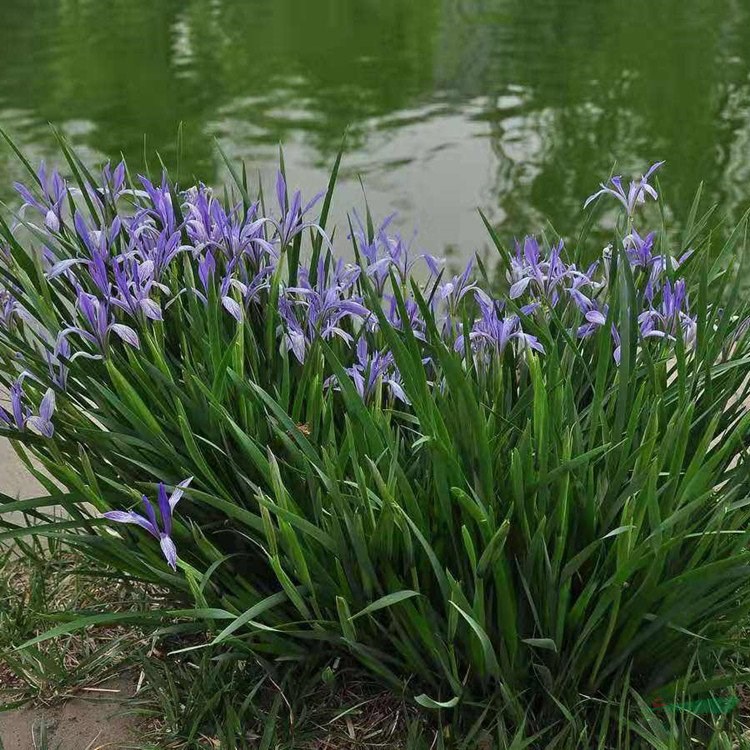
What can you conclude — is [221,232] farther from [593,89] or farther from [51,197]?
[593,89]

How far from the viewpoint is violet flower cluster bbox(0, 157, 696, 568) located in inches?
67.2

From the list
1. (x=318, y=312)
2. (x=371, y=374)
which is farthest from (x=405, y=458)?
(x=318, y=312)

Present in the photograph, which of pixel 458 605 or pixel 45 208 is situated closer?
pixel 458 605

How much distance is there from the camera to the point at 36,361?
5.90 feet

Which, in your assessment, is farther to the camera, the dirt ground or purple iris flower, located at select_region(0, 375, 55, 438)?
the dirt ground

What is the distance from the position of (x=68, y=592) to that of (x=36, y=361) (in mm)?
649

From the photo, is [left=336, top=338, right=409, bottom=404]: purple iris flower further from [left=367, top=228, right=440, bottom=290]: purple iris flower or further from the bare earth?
the bare earth

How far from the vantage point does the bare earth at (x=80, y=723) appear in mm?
1790

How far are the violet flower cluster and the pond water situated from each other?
2061mm

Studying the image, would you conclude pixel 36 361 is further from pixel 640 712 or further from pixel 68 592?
pixel 640 712

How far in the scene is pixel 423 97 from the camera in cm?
762

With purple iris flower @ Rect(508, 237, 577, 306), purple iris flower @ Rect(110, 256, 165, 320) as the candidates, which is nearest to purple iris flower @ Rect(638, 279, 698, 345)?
purple iris flower @ Rect(508, 237, 577, 306)

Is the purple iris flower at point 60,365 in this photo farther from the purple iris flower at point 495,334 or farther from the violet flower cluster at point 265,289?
the purple iris flower at point 495,334

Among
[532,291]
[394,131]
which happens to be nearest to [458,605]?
[532,291]
